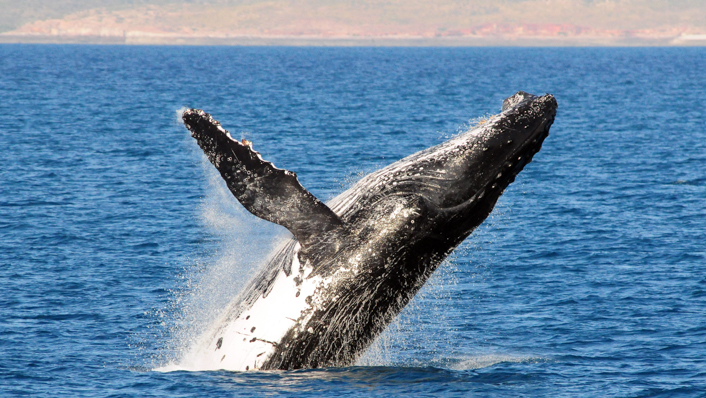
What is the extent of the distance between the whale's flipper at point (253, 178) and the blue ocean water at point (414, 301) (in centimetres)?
206

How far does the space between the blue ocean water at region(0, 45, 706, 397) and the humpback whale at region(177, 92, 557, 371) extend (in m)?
0.57

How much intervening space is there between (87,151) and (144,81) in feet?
207

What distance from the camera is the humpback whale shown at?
1184 cm

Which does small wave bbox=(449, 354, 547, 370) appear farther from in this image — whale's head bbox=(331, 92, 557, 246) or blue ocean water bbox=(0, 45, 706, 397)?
whale's head bbox=(331, 92, 557, 246)

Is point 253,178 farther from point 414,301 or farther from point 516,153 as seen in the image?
point 414,301

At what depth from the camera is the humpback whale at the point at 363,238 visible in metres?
11.8

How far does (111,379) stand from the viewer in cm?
1408

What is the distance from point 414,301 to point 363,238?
11662 mm

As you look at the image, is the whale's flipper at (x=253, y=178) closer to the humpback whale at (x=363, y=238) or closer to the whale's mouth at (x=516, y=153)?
the humpback whale at (x=363, y=238)

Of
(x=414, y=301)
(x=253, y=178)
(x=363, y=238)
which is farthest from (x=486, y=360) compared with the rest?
(x=414, y=301)

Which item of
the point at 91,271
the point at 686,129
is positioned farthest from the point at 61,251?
the point at 686,129

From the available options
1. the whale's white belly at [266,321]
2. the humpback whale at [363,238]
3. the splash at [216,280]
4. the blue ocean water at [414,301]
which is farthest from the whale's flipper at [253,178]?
the blue ocean water at [414,301]

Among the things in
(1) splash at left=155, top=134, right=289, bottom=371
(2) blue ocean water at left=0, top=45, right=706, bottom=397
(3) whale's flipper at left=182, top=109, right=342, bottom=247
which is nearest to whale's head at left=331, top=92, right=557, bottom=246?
(3) whale's flipper at left=182, top=109, right=342, bottom=247

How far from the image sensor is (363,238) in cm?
1201
